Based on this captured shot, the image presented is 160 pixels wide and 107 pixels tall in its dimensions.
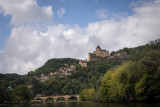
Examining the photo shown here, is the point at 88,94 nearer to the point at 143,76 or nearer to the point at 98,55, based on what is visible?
the point at 143,76

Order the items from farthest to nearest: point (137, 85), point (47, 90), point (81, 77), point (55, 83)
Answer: point (81, 77) < point (55, 83) < point (47, 90) < point (137, 85)

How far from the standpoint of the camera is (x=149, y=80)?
2853 centimetres

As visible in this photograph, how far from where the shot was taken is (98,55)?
7343 inches

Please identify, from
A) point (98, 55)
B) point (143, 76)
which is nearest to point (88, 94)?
point (143, 76)

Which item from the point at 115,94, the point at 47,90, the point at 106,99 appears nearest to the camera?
the point at 115,94

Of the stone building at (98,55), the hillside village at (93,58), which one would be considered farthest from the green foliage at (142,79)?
the stone building at (98,55)

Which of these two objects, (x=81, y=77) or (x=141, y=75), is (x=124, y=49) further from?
(x=141, y=75)

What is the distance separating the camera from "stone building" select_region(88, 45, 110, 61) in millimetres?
182875

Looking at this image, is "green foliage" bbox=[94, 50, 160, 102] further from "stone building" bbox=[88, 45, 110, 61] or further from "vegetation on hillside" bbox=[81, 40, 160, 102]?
"stone building" bbox=[88, 45, 110, 61]

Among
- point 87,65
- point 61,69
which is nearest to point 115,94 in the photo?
point 87,65

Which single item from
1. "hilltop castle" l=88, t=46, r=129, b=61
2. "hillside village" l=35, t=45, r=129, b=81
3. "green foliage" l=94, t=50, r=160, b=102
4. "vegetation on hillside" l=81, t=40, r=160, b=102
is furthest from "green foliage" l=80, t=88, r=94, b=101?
"hilltop castle" l=88, t=46, r=129, b=61

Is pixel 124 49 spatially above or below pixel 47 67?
above

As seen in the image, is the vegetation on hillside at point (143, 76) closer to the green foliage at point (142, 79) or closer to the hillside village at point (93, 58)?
the green foliage at point (142, 79)

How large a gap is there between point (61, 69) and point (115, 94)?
147 metres
